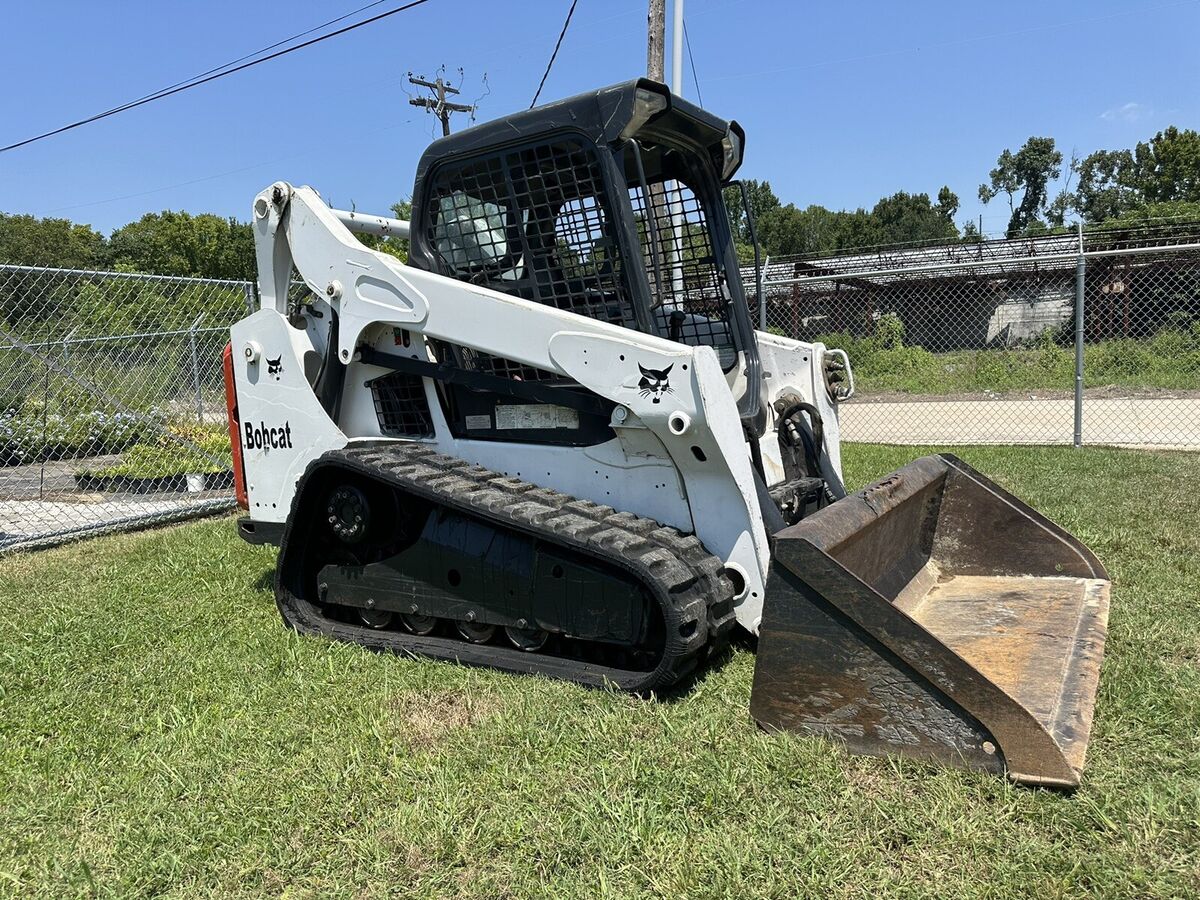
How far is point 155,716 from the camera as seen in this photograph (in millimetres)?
3424

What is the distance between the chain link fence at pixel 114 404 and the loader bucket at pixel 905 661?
6.55 meters

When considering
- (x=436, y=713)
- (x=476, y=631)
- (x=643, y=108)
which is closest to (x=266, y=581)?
(x=476, y=631)

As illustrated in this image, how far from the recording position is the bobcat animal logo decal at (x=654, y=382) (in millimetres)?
3225

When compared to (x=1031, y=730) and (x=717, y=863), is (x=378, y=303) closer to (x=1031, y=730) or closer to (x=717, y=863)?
(x=717, y=863)

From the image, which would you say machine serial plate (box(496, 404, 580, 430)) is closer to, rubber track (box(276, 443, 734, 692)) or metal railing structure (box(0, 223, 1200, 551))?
rubber track (box(276, 443, 734, 692))

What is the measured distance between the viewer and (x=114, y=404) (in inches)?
391

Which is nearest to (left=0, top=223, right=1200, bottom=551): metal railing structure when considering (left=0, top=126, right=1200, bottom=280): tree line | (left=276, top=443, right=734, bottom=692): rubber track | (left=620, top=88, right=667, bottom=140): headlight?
(left=276, top=443, right=734, bottom=692): rubber track

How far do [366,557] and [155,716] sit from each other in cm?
106

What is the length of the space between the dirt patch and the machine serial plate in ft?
3.79

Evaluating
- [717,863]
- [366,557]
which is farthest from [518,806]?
[366,557]

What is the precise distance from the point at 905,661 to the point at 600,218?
6.88 ft

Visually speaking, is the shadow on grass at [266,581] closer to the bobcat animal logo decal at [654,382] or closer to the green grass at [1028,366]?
the bobcat animal logo decal at [654,382]

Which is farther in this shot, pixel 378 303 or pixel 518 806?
pixel 378 303

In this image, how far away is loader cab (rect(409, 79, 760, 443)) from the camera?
3.59 meters
